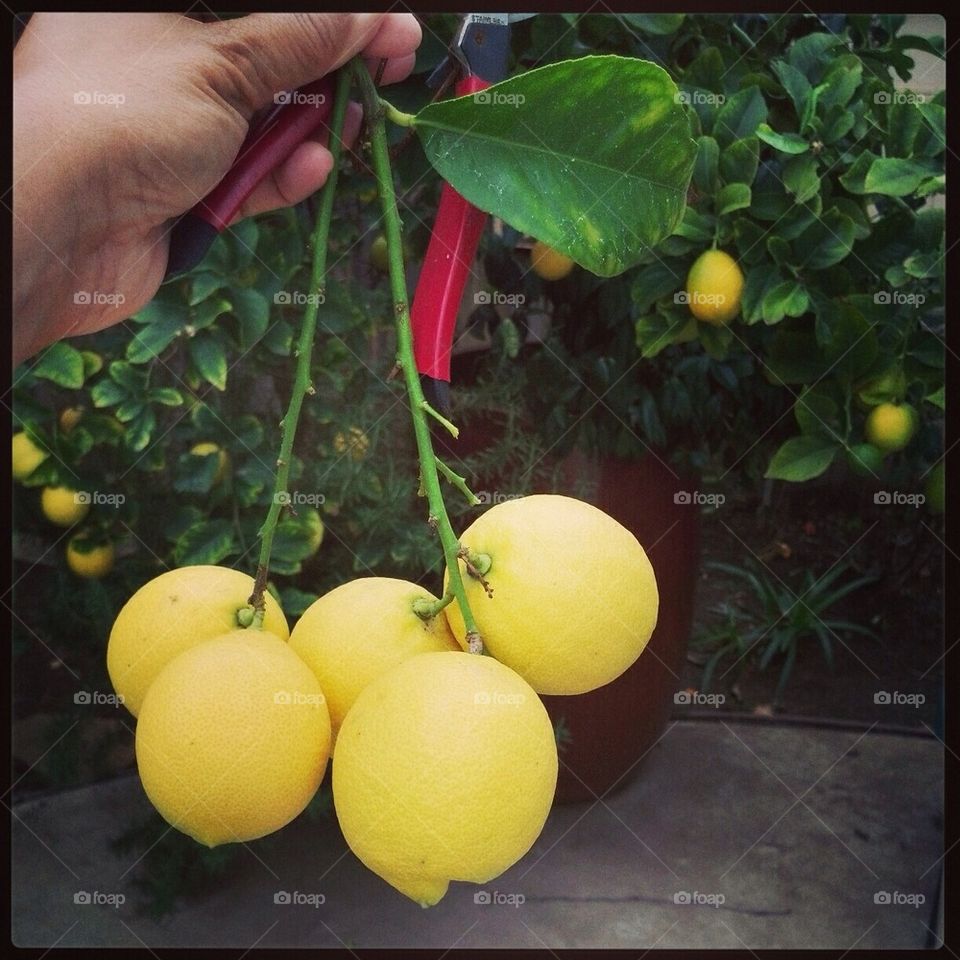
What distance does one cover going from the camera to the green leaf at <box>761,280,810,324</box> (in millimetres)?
646

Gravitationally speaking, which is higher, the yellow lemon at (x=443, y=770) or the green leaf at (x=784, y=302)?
the yellow lemon at (x=443, y=770)

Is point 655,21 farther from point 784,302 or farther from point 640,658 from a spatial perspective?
point 640,658

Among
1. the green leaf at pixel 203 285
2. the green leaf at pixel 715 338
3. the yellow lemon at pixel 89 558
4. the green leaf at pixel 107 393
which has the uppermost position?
the green leaf at pixel 203 285

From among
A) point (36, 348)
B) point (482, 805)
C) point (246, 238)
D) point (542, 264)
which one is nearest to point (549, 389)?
point (542, 264)

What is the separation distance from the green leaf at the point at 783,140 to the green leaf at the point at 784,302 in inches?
3.3

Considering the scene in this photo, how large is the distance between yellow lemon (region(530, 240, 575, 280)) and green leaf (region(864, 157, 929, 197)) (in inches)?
8.3

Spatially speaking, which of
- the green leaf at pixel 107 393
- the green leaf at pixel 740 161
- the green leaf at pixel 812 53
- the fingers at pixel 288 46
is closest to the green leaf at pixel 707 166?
the green leaf at pixel 740 161

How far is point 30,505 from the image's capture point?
0.74m

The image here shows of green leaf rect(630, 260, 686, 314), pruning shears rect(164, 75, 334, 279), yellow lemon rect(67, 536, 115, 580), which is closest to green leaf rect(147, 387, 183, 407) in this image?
yellow lemon rect(67, 536, 115, 580)

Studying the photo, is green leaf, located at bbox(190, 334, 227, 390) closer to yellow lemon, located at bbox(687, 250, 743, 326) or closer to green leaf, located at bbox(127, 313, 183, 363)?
green leaf, located at bbox(127, 313, 183, 363)

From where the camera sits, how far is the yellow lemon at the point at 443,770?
32 cm

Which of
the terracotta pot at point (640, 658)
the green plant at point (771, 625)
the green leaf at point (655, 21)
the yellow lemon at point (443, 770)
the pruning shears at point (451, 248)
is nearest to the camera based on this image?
the yellow lemon at point (443, 770)

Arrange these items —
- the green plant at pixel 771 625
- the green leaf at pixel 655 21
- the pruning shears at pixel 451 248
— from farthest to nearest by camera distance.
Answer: the green plant at pixel 771 625, the green leaf at pixel 655 21, the pruning shears at pixel 451 248

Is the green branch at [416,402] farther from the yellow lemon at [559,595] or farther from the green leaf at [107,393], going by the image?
the green leaf at [107,393]
